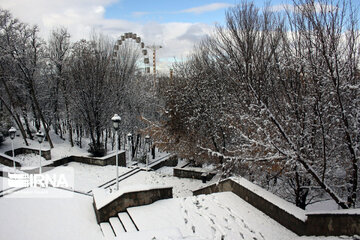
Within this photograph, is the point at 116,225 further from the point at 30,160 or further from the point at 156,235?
the point at 30,160

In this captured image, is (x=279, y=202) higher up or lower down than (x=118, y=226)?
higher up

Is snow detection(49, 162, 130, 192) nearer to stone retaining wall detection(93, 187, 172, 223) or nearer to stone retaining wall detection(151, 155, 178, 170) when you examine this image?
stone retaining wall detection(93, 187, 172, 223)

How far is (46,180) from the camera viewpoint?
10.9 metres

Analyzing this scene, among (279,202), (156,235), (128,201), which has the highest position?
(279,202)

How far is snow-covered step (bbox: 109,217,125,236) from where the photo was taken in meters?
6.28

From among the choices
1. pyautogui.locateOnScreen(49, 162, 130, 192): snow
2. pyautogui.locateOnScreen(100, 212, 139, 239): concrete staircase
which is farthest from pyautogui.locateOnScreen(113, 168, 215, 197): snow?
pyautogui.locateOnScreen(100, 212, 139, 239): concrete staircase

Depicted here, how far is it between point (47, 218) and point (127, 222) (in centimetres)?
248

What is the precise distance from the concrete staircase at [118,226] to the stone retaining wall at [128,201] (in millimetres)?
190

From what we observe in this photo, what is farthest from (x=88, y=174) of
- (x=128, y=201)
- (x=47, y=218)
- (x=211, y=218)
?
(x=211, y=218)

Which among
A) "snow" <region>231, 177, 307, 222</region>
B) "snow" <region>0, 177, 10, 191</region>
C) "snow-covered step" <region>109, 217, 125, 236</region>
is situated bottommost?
"snow-covered step" <region>109, 217, 125, 236</region>

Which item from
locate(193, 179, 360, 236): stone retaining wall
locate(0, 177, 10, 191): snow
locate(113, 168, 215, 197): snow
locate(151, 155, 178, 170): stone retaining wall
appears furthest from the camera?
locate(151, 155, 178, 170): stone retaining wall

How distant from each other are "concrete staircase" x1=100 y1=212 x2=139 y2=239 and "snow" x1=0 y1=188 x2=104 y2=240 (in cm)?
19

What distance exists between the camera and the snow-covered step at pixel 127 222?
6.20 metres

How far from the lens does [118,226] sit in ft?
21.4
